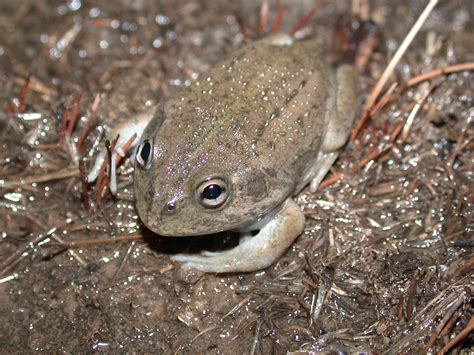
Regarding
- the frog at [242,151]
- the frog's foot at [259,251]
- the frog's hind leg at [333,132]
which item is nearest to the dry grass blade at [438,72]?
the frog's hind leg at [333,132]

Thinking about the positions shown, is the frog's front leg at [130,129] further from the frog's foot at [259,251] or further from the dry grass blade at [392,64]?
the dry grass blade at [392,64]

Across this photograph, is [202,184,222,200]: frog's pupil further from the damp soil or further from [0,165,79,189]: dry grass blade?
[0,165,79,189]: dry grass blade

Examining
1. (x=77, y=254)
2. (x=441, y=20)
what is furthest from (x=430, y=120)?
(x=77, y=254)

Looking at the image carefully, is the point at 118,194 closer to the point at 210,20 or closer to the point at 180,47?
the point at 180,47

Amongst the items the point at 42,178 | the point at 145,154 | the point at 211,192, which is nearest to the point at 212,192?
the point at 211,192

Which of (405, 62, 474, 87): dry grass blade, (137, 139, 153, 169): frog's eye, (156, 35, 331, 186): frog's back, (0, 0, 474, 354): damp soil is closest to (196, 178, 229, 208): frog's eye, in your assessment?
(156, 35, 331, 186): frog's back

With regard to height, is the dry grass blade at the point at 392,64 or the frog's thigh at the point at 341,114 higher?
the dry grass blade at the point at 392,64

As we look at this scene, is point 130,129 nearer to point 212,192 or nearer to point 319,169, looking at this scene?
point 212,192
